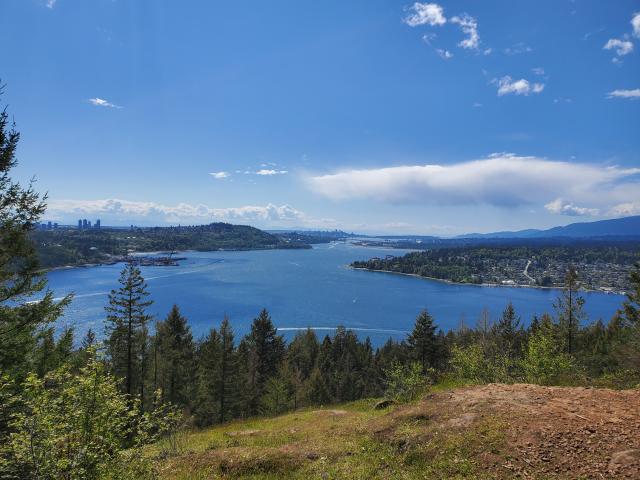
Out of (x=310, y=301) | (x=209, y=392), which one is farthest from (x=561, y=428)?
(x=310, y=301)

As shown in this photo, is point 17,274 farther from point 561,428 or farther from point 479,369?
point 479,369

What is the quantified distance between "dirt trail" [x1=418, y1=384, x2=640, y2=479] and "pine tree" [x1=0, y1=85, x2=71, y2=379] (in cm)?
1649

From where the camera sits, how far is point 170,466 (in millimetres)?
12297

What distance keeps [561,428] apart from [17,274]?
823 inches

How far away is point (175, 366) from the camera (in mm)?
39188

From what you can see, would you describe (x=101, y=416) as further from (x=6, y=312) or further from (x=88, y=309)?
(x=88, y=309)

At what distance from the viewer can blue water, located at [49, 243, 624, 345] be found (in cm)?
10874

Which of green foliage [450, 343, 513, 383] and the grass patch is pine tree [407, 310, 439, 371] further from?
the grass patch

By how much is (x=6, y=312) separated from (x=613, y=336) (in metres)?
67.5

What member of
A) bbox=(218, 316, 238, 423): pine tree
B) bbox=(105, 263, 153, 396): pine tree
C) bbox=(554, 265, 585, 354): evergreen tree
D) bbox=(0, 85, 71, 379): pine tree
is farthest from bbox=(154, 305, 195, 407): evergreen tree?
bbox=(554, 265, 585, 354): evergreen tree

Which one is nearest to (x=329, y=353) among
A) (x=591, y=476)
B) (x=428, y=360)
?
(x=428, y=360)

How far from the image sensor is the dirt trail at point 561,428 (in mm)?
8516

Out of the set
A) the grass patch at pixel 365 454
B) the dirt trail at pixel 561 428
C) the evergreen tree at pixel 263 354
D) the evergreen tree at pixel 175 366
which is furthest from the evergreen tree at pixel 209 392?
the dirt trail at pixel 561 428

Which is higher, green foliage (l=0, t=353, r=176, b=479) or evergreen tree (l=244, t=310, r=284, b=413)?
green foliage (l=0, t=353, r=176, b=479)
